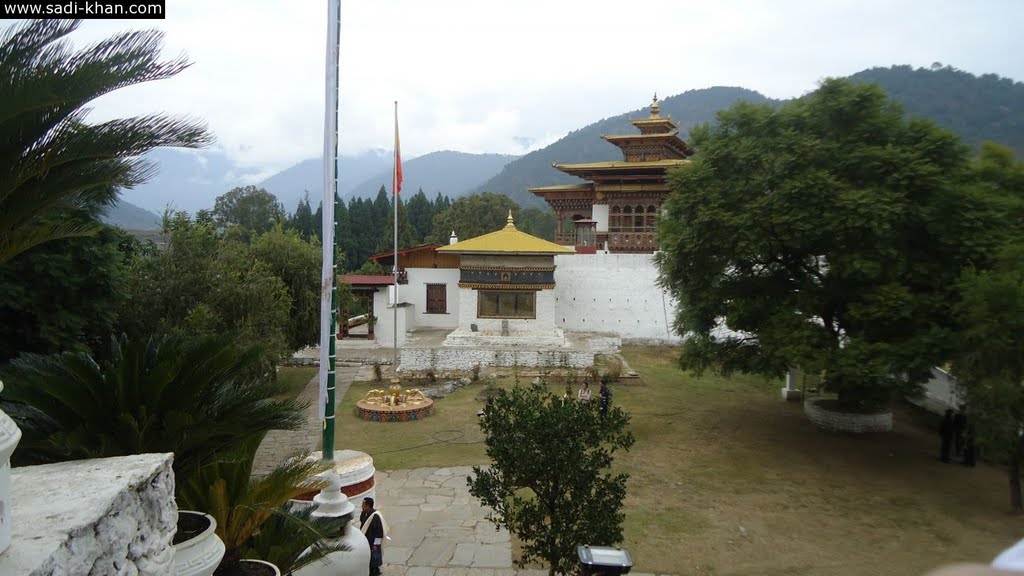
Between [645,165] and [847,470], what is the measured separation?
18022 millimetres

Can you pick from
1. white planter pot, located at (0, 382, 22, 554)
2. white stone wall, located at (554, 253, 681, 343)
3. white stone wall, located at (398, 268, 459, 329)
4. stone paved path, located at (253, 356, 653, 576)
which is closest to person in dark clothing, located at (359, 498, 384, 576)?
stone paved path, located at (253, 356, 653, 576)

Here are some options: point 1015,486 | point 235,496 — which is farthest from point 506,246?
point 235,496

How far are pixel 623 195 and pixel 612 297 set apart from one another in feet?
17.5

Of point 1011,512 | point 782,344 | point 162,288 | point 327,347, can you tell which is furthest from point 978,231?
point 162,288

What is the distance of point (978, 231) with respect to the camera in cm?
1020

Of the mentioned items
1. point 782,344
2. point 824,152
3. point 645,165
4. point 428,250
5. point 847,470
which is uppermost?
point 645,165

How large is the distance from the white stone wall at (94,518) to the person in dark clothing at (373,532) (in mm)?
3760

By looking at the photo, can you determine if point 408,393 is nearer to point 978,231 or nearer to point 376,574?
point 376,574

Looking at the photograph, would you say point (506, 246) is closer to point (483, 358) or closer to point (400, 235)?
point (483, 358)

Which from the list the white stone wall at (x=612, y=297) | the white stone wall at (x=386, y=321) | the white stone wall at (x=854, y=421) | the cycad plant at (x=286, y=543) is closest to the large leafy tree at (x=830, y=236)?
the white stone wall at (x=854, y=421)

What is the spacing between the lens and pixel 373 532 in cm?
682

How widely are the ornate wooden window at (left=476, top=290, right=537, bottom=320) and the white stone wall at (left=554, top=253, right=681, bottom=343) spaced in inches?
124

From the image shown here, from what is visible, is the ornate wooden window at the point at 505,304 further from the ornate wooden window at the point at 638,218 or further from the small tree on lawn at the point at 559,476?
the small tree on lawn at the point at 559,476

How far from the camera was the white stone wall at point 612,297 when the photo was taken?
956 inches
